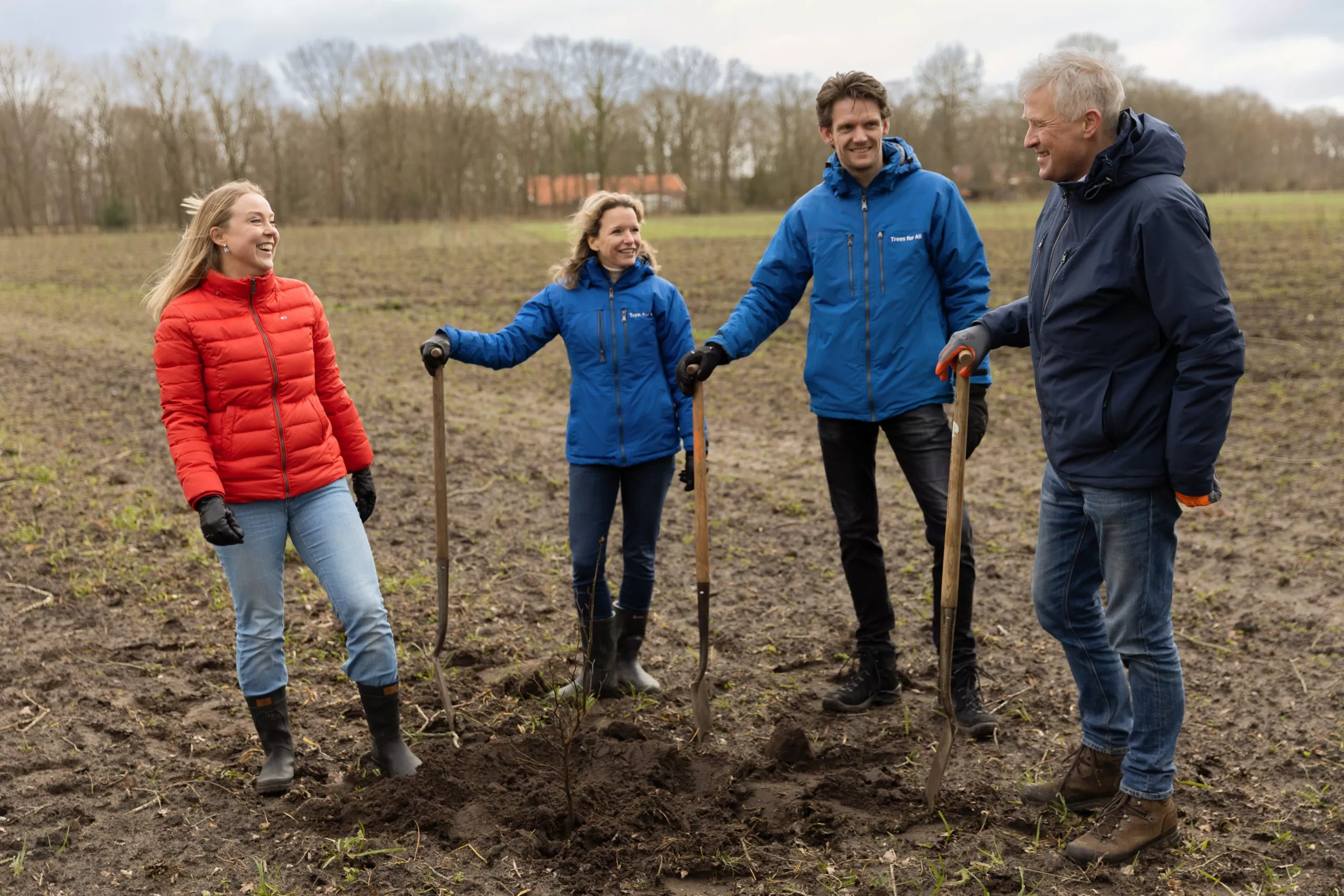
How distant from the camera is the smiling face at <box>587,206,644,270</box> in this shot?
169 inches

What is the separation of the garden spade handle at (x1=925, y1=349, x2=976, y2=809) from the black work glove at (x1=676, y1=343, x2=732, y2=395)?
0.94 metres

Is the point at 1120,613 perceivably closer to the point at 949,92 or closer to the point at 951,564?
the point at 951,564

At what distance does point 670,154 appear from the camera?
70.4 m

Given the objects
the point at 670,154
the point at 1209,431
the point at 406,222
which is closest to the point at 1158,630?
the point at 1209,431

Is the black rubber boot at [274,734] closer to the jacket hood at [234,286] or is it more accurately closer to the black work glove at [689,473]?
the jacket hood at [234,286]

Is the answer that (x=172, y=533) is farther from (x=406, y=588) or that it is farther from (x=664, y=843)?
(x=664, y=843)

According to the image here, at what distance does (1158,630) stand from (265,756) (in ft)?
10.4

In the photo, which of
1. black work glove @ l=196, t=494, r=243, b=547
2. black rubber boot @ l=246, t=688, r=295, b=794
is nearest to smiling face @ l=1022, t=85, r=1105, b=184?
black work glove @ l=196, t=494, r=243, b=547

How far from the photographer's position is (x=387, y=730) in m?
3.83

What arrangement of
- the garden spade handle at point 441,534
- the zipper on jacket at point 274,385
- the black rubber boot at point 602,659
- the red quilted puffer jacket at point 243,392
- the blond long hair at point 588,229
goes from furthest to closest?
1. the black rubber boot at point 602,659
2. the blond long hair at point 588,229
3. the garden spade handle at point 441,534
4. the zipper on jacket at point 274,385
5. the red quilted puffer jacket at point 243,392

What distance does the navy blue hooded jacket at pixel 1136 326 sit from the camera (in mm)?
2793

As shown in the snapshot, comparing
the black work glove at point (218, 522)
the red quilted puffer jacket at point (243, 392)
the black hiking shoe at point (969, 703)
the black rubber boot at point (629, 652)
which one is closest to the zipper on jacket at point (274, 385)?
the red quilted puffer jacket at point (243, 392)

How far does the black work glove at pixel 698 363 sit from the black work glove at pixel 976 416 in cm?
97

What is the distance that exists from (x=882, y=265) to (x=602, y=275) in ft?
3.85
